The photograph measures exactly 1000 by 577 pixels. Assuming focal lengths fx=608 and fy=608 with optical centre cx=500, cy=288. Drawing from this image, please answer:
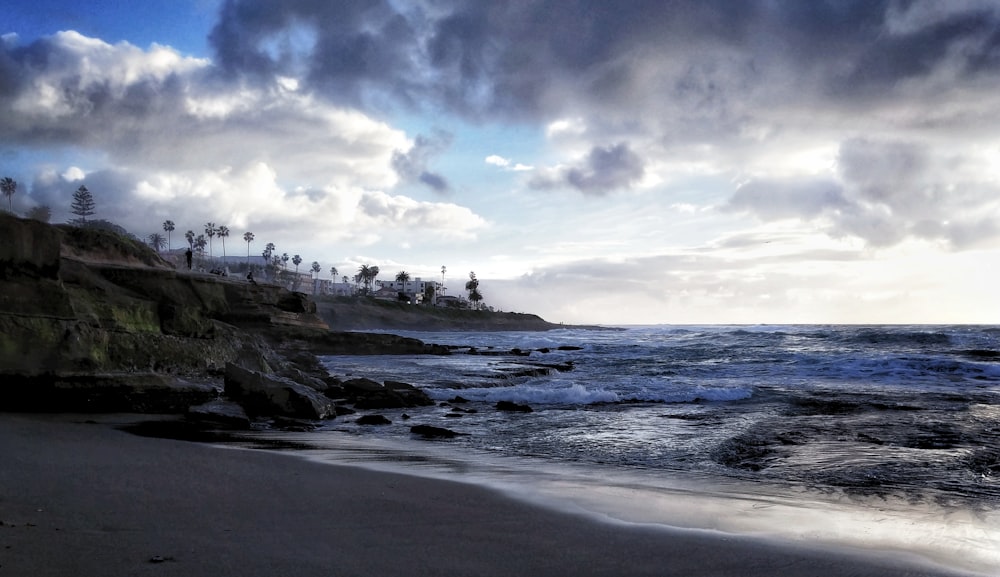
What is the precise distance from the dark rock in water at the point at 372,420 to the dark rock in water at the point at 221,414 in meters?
1.77

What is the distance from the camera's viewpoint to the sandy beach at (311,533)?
9.86 ft

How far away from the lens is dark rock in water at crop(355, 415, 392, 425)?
10125mm

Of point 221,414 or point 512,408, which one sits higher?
point 221,414

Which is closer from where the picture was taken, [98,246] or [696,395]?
[696,395]

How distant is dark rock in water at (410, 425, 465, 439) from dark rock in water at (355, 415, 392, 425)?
41.4 inches

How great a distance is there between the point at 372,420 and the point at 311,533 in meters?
6.73

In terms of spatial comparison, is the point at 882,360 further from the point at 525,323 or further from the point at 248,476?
the point at 525,323

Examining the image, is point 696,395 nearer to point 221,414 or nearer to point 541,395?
point 541,395

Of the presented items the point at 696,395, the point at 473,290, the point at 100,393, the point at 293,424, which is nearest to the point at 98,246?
the point at 100,393

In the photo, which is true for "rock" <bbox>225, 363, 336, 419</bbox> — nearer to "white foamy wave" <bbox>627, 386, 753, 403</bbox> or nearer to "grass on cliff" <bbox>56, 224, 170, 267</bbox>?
"white foamy wave" <bbox>627, 386, 753, 403</bbox>

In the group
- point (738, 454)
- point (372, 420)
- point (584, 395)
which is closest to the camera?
point (738, 454)

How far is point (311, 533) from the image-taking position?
11.8ft

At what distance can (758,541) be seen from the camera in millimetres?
3824

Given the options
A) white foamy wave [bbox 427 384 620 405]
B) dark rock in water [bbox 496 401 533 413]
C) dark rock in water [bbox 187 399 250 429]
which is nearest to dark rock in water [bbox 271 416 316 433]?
dark rock in water [bbox 187 399 250 429]
